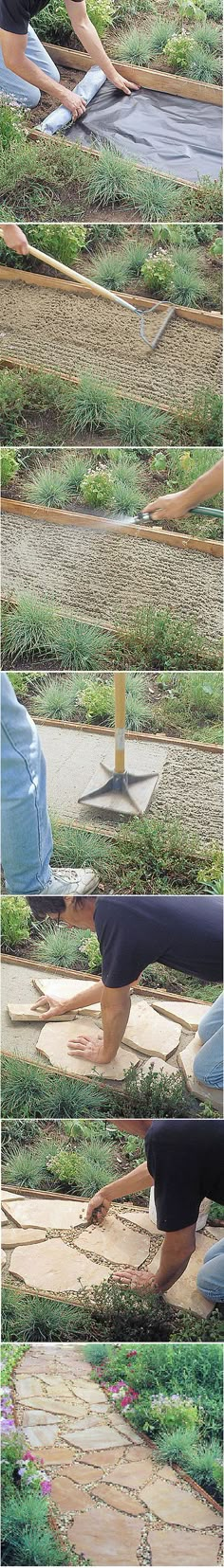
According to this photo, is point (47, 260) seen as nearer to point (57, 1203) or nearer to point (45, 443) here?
point (45, 443)

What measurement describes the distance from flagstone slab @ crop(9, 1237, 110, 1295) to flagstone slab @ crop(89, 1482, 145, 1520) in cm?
39

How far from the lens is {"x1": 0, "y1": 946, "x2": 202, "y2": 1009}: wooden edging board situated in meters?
3.49

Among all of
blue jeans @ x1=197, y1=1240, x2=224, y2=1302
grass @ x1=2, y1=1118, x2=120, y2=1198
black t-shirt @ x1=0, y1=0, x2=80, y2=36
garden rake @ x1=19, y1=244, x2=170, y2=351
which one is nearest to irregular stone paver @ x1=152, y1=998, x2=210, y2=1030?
grass @ x1=2, y1=1118, x2=120, y2=1198

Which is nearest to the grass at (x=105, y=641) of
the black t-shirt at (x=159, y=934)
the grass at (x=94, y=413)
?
the grass at (x=94, y=413)

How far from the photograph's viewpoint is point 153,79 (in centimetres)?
333

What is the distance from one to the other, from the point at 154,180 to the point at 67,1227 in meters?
2.12

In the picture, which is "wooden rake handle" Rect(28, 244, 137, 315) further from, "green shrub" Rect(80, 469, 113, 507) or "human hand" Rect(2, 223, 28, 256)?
"green shrub" Rect(80, 469, 113, 507)

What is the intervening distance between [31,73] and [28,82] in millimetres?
19

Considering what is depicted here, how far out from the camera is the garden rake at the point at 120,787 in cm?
340

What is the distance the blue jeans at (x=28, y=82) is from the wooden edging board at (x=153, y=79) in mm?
19

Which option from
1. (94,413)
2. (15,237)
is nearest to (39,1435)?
(94,413)

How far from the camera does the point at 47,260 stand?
3365 mm

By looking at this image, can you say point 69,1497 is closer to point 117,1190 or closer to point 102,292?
point 117,1190

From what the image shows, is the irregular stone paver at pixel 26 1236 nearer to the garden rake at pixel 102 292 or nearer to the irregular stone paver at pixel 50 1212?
the irregular stone paver at pixel 50 1212
